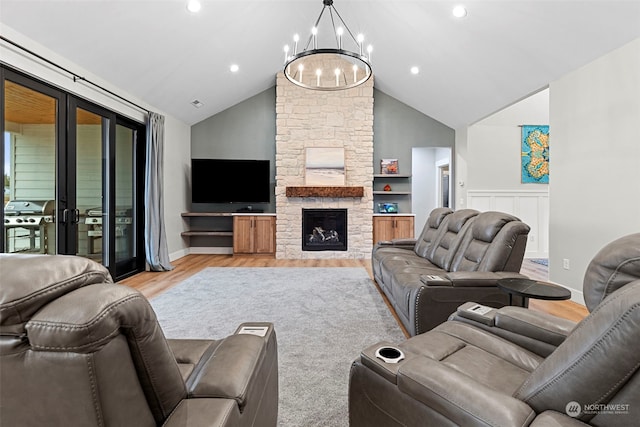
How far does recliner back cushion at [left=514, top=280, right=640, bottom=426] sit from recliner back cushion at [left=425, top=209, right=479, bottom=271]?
2.53m

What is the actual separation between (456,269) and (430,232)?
1.14 meters

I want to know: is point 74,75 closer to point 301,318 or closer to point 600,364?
point 301,318

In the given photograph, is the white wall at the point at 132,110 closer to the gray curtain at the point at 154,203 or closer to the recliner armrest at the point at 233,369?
the gray curtain at the point at 154,203

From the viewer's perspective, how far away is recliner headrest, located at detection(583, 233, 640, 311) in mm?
1106

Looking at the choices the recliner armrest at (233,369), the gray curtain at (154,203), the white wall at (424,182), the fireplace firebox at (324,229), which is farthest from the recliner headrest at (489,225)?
the white wall at (424,182)

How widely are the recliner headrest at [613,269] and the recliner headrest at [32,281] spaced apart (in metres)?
1.47

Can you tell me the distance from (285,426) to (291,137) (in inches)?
230

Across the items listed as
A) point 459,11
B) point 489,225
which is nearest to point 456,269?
point 489,225

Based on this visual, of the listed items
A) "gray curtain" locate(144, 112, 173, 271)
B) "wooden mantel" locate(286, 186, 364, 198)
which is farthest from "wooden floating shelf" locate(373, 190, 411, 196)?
"gray curtain" locate(144, 112, 173, 271)

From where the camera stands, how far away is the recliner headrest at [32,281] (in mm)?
605

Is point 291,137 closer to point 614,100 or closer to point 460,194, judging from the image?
point 460,194

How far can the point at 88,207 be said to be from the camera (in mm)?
4266

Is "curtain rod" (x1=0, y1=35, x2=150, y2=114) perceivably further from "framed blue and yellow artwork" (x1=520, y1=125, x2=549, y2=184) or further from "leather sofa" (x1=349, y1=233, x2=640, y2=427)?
"framed blue and yellow artwork" (x1=520, y1=125, x2=549, y2=184)

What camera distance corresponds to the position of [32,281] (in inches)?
25.1
